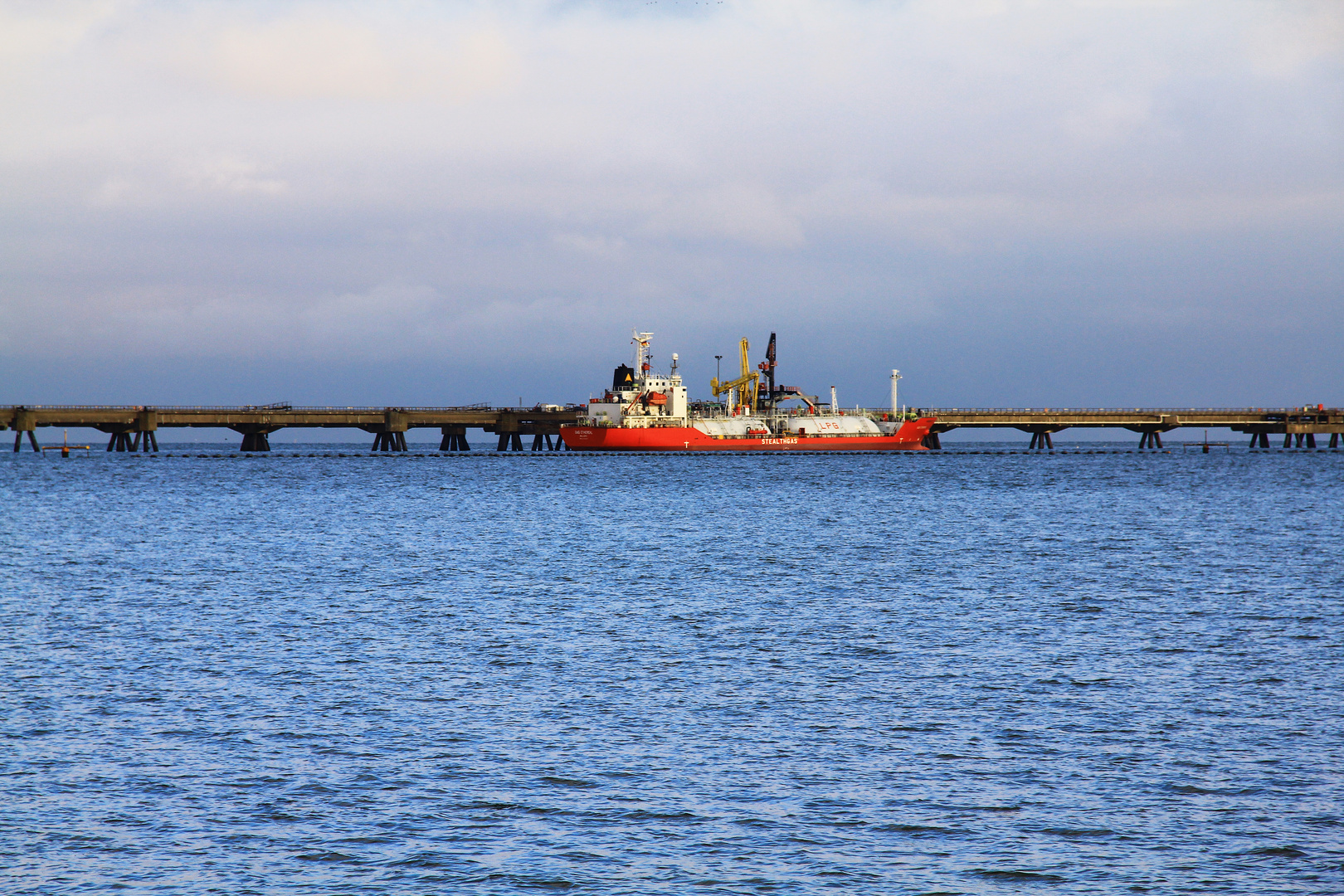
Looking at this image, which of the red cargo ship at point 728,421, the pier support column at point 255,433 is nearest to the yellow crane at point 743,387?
the red cargo ship at point 728,421

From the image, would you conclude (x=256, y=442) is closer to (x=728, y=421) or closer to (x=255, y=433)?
(x=255, y=433)

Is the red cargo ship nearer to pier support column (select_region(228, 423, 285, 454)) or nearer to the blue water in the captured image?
pier support column (select_region(228, 423, 285, 454))

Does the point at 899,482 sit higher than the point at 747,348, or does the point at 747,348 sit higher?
the point at 747,348

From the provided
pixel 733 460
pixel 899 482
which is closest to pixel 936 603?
pixel 899 482

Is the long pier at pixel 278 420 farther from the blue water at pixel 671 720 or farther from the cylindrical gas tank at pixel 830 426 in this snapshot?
the blue water at pixel 671 720

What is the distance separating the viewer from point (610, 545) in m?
42.0

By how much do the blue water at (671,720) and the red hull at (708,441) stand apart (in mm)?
77526

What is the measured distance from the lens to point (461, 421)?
133 meters

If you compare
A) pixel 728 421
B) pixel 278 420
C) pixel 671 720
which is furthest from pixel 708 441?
pixel 671 720

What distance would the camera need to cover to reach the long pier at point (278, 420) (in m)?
118

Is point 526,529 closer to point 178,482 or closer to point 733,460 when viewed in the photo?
point 178,482

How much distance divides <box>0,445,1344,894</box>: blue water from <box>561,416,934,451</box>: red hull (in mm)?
77526

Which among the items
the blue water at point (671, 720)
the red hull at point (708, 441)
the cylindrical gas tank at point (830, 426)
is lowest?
the blue water at point (671, 720)

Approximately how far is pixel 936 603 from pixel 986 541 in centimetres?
1708
